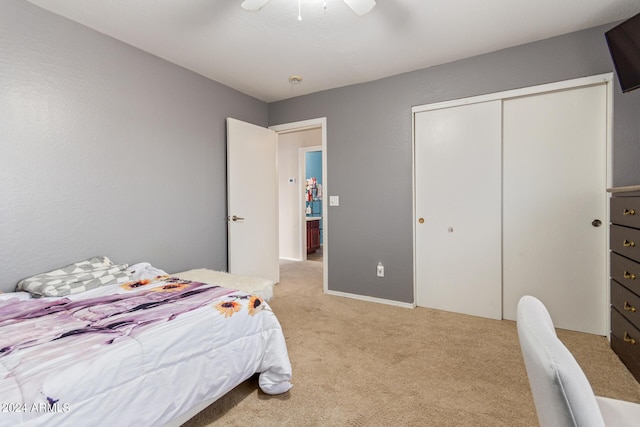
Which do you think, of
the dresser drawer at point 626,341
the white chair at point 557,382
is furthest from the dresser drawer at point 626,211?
the white chair at point 557,382

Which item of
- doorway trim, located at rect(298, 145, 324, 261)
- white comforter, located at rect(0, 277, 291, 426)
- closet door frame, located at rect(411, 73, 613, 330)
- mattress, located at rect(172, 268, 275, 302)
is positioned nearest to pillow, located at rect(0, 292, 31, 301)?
white comforter, located at rect(0, 277, 291, 426)

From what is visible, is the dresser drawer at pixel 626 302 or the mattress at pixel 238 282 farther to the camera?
the mattress at pixel 238 282

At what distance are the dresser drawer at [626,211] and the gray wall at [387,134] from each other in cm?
110

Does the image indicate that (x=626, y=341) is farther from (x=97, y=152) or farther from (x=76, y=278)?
(x=97, y=152)

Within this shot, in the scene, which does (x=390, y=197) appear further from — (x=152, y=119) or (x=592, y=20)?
(x=152, y=119)

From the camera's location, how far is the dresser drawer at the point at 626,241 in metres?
1.80

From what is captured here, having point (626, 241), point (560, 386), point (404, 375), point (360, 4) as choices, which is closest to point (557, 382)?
point (560, 386)

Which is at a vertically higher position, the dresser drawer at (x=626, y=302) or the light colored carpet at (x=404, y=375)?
the dresser drawer at (x=626, y=302)

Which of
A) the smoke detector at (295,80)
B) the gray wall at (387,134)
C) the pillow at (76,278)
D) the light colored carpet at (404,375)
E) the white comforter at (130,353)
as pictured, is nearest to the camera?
the white comforter at (130,353)

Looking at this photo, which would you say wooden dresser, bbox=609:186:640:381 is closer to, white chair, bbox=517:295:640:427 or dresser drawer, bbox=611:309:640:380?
dresser drawer, bbox=611:309:640:380

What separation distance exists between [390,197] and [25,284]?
3000mm

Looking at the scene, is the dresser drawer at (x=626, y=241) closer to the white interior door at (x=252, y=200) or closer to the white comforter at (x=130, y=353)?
the white comforter at (x=130, y=353)

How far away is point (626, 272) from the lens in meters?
1.92

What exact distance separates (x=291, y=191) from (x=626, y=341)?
4.96m
